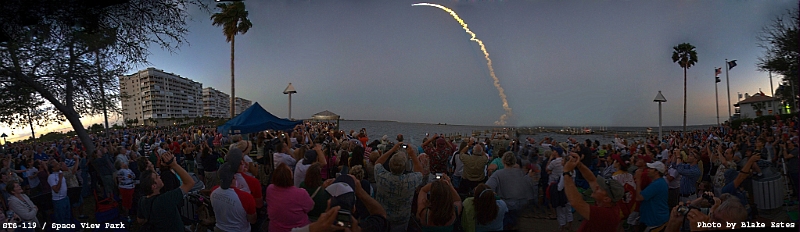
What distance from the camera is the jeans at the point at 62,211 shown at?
4379mm

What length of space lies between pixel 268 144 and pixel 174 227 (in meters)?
3.40

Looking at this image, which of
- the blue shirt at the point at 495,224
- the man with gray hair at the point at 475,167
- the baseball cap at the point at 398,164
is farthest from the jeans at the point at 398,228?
Result: the man with gray hair at the point at 475,167

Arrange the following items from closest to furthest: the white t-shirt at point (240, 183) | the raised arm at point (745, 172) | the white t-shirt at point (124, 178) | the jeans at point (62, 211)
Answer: the white t-shirt at point (240, 183)
the raised arm at point (745, 172)
the jeans at point (62, 211)
the white t-shirt at point (124, 178)

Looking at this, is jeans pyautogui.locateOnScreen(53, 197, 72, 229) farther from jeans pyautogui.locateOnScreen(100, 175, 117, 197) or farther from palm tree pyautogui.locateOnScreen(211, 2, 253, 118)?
palm tree pyautogui.locateOnScreen(211, 2, 253, 118)

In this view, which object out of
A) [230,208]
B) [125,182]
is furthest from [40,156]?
[230,208]

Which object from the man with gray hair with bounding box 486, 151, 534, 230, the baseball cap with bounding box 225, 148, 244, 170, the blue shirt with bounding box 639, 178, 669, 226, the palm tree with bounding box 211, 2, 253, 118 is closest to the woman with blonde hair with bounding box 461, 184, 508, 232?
the man with gray hair with bounding box 486, 151, 534, 230

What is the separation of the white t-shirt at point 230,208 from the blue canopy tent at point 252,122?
12.1 ft

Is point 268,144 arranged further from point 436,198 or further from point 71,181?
point 436,198

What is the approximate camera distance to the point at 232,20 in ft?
13.1

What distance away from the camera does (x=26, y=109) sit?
3475 millimetres

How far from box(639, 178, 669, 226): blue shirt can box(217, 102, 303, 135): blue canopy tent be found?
595cm

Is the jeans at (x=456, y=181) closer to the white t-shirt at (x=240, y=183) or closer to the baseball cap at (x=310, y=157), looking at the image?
the baseball cap at (x=310, y=157)

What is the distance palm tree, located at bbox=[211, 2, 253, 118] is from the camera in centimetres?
360

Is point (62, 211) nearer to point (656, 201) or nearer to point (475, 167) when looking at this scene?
point (475, 167)
